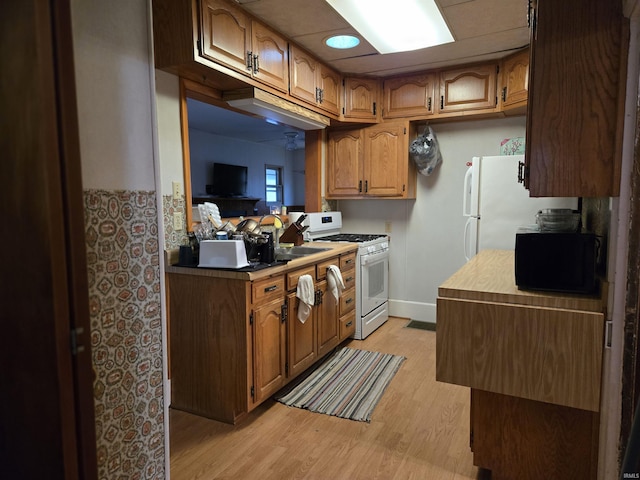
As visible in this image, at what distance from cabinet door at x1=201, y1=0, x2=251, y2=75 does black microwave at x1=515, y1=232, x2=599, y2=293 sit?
1825 millimetres

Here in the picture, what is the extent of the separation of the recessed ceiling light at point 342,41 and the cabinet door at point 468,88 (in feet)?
3.47

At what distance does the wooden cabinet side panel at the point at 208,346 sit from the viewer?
2.24m

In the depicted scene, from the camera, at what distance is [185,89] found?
247 centimetres

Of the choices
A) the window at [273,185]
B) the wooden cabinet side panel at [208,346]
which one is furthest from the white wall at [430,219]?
the window at [273,185]

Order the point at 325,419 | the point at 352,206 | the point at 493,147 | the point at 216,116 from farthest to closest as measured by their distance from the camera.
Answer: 1. the point at 216,116
2. the point at 352,206
3. the point at 493,147
4. the point at 325,419

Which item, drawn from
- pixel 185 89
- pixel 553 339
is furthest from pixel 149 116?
pixel 553 339

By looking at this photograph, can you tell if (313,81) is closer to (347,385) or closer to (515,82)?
(515,82)

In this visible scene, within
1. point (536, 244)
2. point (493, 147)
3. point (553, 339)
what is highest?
point (493, 147)

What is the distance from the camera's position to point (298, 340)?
2725 mm

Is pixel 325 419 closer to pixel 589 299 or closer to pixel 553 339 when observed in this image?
pixel 553 339

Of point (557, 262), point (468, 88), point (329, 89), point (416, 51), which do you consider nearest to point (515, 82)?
point (468, 88)

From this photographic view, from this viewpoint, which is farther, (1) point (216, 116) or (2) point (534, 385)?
(1) point (216, 116)

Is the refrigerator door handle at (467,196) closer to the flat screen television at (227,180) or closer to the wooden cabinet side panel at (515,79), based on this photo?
the wooden cabinet side panel at (515,79)

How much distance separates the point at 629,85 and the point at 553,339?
33.5 inches
